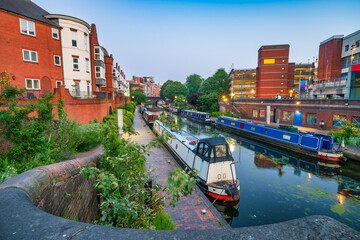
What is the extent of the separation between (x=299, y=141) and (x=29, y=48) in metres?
27.1

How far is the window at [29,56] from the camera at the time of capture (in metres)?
16.7

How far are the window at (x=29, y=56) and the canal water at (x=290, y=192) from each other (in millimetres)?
20381

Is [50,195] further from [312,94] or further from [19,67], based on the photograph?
[312,94]

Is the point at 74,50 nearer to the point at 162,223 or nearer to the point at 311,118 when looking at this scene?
the point at 162,223

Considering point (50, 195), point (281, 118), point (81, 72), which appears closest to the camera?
point (50, 195)

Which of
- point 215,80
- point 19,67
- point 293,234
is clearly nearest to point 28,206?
point 293,234

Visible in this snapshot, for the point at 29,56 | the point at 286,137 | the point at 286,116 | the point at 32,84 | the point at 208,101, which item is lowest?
the point at 286,137

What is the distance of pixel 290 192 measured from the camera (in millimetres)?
10945

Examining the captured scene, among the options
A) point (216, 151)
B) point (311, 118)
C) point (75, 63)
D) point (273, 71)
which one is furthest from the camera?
point (273, 71)

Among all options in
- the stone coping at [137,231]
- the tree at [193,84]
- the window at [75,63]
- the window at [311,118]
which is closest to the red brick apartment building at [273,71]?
the window at [311,118]

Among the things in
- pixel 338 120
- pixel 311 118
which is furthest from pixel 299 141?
pixel 311 118

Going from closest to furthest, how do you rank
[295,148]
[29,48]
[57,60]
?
[29,48], [295,148], [57,60]

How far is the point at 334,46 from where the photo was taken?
3659 cm

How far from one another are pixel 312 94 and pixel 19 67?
154 feet
